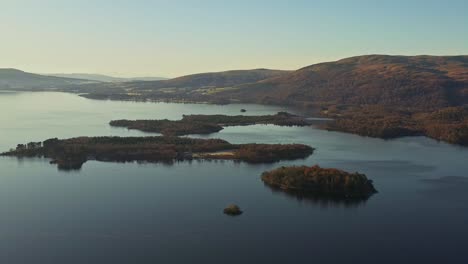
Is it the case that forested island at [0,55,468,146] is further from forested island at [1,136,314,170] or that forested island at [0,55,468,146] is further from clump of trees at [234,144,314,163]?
clump of trees at [234,144,314,163]

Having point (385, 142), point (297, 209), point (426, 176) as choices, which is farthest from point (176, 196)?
point (385, 142)

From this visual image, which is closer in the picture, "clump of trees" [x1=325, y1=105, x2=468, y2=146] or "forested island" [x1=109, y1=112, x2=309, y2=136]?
"clump of trees" [x1=325, y1=105, x2=468, y2=146]

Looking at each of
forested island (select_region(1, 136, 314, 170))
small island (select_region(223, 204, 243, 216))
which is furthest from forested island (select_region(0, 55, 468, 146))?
small island (select_region(223, 204, 243, 216))

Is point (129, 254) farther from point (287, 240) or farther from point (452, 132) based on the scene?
point (452, 132)

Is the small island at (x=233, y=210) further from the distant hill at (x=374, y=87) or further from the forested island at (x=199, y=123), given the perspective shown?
the distant hill at (x=374, y=87)

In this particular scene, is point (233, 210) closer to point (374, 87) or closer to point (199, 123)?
point (199, 123)

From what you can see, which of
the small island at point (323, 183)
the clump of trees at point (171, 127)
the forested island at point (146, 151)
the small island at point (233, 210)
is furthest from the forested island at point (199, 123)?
the small island at point (233, 210)
